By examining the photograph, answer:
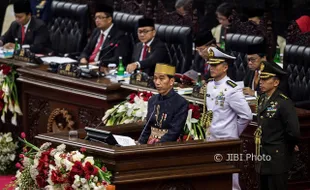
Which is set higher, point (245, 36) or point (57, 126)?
point (245, 36)

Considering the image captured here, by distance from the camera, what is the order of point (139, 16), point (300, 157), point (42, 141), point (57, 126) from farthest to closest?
1. point (139, 16)
2. point (57, 126)
3. point (300, 157)
4. point (42, 141)

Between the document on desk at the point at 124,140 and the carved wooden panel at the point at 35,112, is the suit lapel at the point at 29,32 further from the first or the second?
the document on desk at the point at 124,140

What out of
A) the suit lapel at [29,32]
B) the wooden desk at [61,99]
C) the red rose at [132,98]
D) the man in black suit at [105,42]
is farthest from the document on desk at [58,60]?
the red rose at [132,98]

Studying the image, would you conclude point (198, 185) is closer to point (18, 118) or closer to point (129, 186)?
point (129, 186)

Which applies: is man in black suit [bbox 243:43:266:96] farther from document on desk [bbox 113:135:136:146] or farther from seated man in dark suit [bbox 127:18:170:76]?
document on desk [bbox 113:135:136:146]

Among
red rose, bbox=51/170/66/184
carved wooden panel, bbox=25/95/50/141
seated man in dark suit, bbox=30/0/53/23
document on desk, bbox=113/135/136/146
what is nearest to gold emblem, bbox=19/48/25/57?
carved wooden panel, bbox=25/95/50/141

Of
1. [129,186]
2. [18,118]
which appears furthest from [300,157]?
[18,118]

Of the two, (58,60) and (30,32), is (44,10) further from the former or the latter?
(58,60)

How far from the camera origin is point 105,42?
11609 mm

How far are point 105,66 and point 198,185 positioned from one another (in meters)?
4.24

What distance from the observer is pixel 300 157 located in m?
8.89

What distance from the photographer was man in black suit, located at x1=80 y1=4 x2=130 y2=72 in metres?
11.3

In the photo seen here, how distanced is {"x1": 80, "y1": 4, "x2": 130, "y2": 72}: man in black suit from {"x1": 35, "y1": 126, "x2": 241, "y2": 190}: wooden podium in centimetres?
417

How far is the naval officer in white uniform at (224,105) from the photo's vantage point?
786 cm
